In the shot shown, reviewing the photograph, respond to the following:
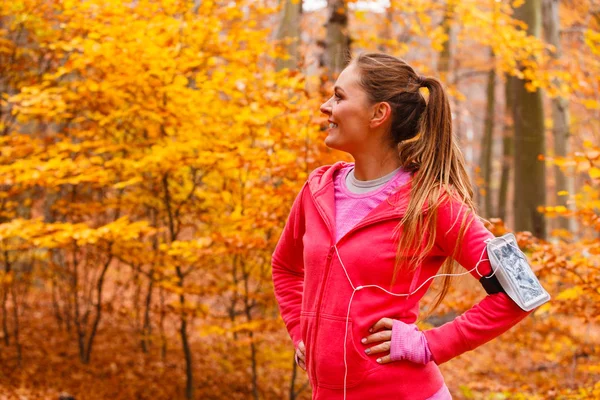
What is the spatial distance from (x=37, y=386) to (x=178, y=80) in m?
3.39

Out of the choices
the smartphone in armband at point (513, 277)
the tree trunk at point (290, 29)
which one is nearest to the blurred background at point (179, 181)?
the smartphone in armband at point (513, 277)

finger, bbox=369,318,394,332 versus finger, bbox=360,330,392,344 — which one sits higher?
finger, bbox=369,318,394,332

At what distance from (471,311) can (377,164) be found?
56 centimetres

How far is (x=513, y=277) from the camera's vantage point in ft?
5.99

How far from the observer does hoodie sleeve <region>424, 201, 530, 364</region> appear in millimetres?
1838

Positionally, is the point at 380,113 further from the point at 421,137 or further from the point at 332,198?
the point at 332,198

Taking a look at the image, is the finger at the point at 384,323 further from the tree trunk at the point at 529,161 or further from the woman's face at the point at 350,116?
the tree trunk at the point at 529,161

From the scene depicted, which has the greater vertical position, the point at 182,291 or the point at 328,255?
the point at 328,255

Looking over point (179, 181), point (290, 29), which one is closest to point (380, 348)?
point (179, 181)

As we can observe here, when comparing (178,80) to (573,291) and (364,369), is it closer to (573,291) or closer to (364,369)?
(573,291)

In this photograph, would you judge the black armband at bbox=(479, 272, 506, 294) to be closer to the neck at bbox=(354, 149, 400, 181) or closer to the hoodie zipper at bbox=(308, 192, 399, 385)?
the hoodie zipper at bbox=(308, 192, 399, 385)

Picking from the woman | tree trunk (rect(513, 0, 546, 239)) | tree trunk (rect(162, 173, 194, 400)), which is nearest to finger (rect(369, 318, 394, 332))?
the woman

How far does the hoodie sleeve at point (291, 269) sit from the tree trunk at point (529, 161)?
7929 mm

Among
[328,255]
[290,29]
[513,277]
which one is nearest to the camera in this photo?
[513,277]
